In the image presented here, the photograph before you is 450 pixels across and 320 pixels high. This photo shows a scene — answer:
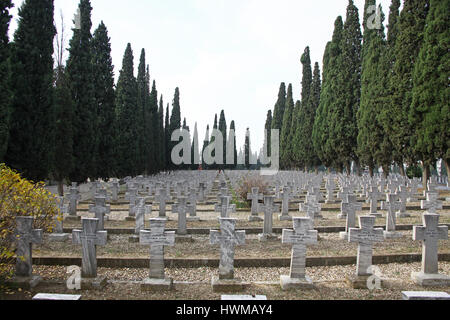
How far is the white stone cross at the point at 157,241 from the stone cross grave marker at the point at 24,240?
62.6 inches

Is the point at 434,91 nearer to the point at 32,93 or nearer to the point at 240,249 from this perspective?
the point at 240,249

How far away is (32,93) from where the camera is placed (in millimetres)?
14773

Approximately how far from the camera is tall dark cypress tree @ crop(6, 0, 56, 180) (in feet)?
46.0

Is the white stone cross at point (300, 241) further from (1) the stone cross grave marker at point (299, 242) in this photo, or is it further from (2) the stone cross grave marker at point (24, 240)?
(2) the stone cross grave marker at point (24, 240)

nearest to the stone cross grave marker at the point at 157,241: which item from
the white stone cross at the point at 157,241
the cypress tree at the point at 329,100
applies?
the white stone cross at the point at 157,241

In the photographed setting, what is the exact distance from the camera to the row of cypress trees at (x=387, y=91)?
17828 millimetres

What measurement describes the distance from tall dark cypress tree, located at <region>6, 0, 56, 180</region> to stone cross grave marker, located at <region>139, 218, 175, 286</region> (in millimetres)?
10837

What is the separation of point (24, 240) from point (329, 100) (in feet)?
108

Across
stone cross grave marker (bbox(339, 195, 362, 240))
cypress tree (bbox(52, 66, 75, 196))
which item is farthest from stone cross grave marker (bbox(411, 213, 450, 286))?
cypress tree (bbox(52, 66, 75, 196))

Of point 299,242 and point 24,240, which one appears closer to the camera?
point 24,240

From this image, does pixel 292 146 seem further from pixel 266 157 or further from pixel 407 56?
pixel 407 56

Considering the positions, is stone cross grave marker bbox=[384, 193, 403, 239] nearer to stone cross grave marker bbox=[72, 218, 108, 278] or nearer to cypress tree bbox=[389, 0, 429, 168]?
stone cross grave marker bbox=[72, 218, 108, 278]

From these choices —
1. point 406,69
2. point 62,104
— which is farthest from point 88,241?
point 406,69
